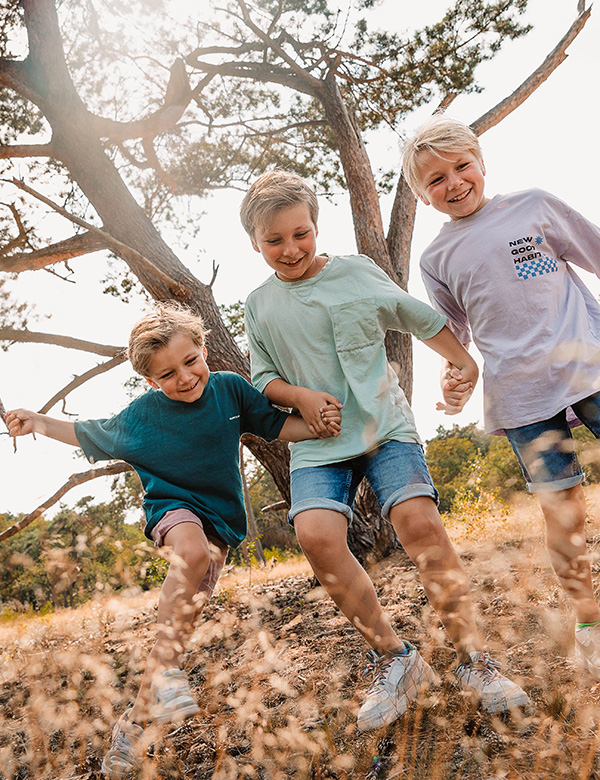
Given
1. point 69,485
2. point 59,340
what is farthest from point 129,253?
point 69,485

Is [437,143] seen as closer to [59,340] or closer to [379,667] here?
[379,667]

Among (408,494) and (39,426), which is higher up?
(39,426)

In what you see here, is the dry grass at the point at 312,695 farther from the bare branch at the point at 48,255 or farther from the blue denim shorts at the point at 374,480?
the bare branch at the point at 48,255

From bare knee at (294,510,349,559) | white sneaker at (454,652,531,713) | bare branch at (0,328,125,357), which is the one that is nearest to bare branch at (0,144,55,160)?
bare branch at (0,328,125,357)

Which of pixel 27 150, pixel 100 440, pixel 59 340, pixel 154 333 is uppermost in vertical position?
pixel 27 150

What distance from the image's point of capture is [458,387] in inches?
81.8

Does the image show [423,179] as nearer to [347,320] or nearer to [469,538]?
[347,320]

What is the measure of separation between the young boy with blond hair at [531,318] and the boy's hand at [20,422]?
1.52 m

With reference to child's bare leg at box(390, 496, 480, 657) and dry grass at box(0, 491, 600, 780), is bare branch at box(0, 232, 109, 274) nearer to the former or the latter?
dry grass at box(0, 491, 600, 780)

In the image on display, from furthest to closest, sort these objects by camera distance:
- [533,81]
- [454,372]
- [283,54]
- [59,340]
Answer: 1. [533,81]
2. [283,54]
3. [59,340]
4. [454,372]

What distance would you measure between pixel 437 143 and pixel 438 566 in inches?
56.8

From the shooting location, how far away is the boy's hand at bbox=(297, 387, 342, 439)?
1.96 meters

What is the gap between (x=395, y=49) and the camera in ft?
17.8

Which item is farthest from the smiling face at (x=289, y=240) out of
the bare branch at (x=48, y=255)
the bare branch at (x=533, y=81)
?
the bare branch at (x=533, y=81)
